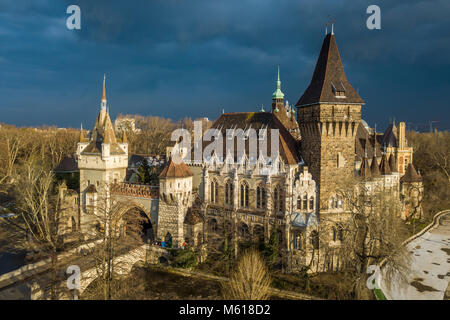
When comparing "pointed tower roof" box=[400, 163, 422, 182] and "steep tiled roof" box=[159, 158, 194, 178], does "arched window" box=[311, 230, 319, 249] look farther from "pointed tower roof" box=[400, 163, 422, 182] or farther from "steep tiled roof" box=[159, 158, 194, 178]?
"pointed tower roof" box=[400, 163, 422, 182]

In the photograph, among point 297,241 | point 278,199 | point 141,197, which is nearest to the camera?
point 297,241

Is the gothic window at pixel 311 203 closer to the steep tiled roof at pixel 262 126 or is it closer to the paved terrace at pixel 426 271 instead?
the steep tiled roof at pixel 262 126

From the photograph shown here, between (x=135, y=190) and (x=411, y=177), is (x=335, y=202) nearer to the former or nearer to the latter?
(x=135, y=190)

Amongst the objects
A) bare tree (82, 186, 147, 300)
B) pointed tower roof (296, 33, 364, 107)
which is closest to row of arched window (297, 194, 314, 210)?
pointed tower roof (296, 33, 364, 107)

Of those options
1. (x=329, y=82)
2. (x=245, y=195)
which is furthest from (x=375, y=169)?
(x=245, y=195)

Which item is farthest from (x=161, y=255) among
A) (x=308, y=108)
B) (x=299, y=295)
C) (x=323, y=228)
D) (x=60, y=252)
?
(x=308, y=108)

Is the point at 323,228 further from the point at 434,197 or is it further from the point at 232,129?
the point at 434,197
